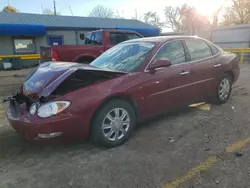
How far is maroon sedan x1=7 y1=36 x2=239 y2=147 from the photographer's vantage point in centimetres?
322

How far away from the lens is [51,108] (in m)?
3.17

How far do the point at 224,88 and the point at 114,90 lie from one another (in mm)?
3180

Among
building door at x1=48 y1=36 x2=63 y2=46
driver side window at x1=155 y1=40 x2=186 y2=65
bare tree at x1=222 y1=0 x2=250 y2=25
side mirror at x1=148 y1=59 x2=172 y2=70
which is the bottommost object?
side mirror at x1=148 y1=59 x2=172 y2=70

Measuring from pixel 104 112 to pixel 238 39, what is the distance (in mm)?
16093

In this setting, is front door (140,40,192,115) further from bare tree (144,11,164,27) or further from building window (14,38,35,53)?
bare tree (144,11,164,27)

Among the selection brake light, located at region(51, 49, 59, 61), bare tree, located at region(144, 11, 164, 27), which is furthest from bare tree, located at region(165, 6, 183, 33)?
brake light, located at region(51, 49, 59, 61)

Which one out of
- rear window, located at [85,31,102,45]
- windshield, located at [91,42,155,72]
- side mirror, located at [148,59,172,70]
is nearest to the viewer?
side mirror, located at [148,59,172,70]

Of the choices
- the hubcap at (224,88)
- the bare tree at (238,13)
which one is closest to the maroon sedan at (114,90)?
the hubcap at (224,88)

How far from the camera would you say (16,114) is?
11.3 ft

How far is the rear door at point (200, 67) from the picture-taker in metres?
4.76

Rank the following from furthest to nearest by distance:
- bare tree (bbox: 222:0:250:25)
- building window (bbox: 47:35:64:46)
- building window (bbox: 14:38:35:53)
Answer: bare tree (bbox: 222:0:250:25)
building window (bbox: 47:35:64:46)
building window (bbox: 14:38:35:53)

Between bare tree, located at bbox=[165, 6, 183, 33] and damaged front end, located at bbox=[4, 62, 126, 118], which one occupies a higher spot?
bare tree, located at bbox=[165, 6, 183, 33]

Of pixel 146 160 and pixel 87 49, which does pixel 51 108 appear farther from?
pixel 87 49

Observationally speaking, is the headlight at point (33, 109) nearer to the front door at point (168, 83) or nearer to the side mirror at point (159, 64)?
the front door at point (168, 83)
